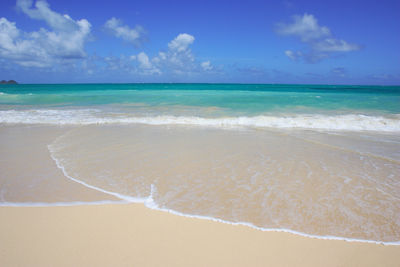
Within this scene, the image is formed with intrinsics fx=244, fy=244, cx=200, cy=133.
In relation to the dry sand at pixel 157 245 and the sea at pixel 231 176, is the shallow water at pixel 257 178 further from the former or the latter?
the dry sand at pixel 157 245

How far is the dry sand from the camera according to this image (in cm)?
220

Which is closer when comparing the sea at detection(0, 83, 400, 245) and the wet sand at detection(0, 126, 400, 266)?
the wet sand at detection(0, 126, 400, 266)

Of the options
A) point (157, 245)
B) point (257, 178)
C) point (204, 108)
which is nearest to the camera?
point (157, 245)

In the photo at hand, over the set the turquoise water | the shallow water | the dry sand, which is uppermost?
the turquoise water

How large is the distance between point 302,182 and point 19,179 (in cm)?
467

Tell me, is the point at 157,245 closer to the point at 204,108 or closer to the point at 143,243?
the point at 143,243

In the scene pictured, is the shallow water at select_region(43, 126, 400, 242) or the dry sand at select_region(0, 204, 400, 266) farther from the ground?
the shallow water at select_region(43, 126, 400, 242)

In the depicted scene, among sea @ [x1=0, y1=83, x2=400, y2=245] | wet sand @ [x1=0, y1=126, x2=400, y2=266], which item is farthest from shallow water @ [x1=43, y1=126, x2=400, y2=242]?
wet sand @ [x1=0, y1=126, x2=400, y2=266]

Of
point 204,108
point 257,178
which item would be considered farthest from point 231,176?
point 204,108

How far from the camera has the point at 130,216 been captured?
114 inches

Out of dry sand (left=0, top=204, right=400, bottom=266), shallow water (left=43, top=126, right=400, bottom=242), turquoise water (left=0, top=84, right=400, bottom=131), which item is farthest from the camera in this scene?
turquoise water (left=0, top=84, right=400, bottom=131)

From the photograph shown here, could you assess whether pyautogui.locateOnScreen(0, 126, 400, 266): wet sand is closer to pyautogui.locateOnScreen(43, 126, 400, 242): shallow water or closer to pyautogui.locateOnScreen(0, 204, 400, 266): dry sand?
pyautogui.locateOnScreen(0, 204, 400, 266): dry sand

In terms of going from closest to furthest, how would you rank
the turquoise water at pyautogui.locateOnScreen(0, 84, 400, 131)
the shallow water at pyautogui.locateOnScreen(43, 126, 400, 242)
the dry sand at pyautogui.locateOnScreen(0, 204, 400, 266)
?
1. the dry sand at pyautogui.locateOnScreen(0, 204, 400, 266)
2. the shallow water at pyautogui.locateOnScreen(43, 126, 400, 242)
3. the turquoise water at pyautogui.locateOnScreen(0, 84, 400, 131)

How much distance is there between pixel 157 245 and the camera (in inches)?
94.0
